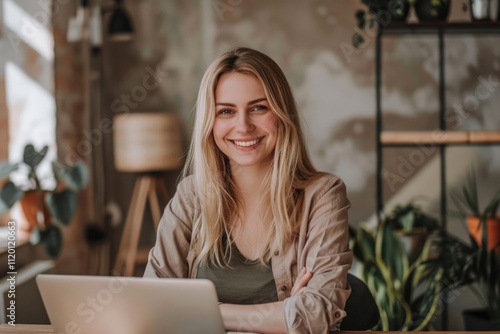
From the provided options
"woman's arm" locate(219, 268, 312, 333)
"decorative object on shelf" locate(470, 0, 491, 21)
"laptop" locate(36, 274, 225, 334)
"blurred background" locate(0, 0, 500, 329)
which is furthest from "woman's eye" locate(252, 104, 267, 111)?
"blurred background" locate(0, 0, 500, 329)

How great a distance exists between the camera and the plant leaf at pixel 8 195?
10.7 ft

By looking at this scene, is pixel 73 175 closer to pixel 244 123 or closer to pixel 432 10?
pixel 244 123

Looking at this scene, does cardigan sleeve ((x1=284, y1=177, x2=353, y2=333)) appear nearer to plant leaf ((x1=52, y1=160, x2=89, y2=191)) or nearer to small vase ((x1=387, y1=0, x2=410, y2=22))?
plant leaf ((x1=52, y1=160, x2=89, y2=191))

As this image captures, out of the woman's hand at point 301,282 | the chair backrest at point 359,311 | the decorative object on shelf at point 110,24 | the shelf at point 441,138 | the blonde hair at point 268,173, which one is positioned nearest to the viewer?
the woman's hand at point 301,282

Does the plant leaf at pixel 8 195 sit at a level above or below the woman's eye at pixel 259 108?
below

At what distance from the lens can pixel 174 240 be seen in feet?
6.48

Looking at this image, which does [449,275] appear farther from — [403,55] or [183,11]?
[183,11]

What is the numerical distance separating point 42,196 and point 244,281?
6.21 feet

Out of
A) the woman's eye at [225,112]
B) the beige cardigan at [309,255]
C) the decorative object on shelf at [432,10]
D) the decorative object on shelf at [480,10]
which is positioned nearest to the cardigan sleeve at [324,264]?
the beige cardigan at [309,255]

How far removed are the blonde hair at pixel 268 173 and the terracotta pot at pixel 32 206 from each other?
171cm

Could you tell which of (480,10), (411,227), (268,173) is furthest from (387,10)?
(268,173)

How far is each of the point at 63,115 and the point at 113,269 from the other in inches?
44.2

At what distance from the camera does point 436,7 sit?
372cm

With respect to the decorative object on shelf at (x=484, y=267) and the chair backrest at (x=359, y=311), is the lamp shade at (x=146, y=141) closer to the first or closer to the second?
the decorative object on shelf at (x=484, y=267)
